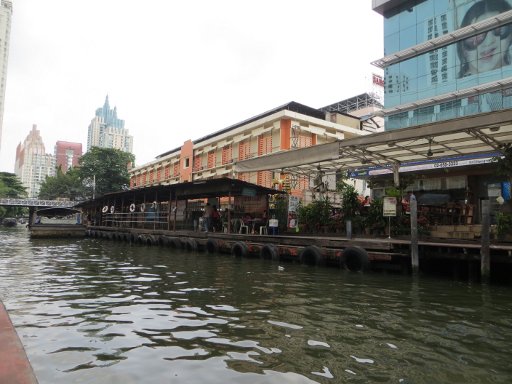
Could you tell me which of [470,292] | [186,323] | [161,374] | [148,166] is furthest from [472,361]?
[148,166]

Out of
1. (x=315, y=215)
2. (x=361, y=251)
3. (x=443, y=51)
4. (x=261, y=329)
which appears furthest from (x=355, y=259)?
(x=443, y=51)

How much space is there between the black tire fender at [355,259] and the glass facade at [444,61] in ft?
64.8

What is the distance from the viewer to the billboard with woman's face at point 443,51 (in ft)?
82.4

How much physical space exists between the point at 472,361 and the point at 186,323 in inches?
139

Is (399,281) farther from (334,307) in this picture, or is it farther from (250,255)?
(250,255)

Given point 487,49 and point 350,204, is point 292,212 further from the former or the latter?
point 487,49

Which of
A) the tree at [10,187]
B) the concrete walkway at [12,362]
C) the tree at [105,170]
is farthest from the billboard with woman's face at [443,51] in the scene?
the tree at [10,187]

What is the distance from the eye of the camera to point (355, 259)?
1079cm

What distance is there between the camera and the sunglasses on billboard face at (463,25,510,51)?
971 inches

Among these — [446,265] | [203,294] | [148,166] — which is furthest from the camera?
[148,166]

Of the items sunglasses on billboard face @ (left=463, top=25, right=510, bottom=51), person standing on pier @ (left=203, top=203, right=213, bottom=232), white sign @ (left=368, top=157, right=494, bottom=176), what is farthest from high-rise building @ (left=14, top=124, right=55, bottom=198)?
white sign @ (left=368, top=157, right=494, bottom=176)

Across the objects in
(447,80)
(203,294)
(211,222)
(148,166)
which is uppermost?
(447,80)

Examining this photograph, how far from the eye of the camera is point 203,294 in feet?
25.0

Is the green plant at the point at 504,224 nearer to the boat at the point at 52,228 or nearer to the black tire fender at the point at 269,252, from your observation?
the black tire fender at the point at 269,252
